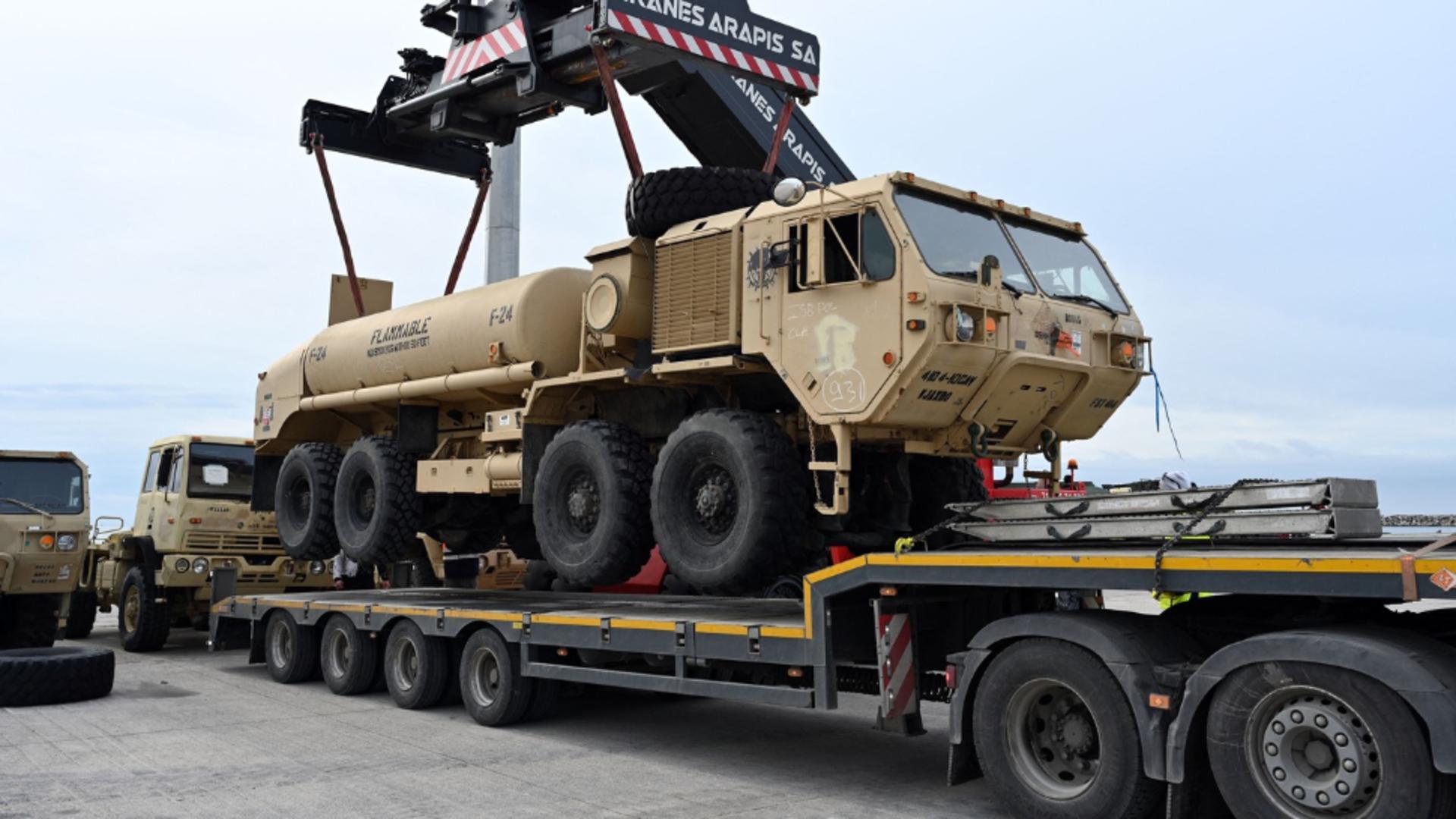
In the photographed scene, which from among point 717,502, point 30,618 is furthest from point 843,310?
point 30,618

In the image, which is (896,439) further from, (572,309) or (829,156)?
(829,156)

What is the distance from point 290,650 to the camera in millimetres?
11727

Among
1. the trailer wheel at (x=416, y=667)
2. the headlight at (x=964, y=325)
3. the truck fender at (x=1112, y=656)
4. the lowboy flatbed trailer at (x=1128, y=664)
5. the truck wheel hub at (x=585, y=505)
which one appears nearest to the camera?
the lowboy flatbed trailer at (x=1128, y=664)

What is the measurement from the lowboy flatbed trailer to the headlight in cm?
126

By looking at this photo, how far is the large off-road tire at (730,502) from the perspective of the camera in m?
7.65

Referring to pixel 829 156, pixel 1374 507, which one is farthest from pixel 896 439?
pixel 829 156

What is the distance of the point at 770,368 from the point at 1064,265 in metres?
2.10

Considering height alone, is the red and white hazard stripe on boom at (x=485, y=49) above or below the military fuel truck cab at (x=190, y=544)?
above

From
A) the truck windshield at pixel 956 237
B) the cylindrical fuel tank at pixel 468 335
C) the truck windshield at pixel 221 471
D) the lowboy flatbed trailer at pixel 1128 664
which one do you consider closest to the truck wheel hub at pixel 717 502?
the lowboy flatbed trailer at pixel 1128 664

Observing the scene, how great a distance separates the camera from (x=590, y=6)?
11.3 m

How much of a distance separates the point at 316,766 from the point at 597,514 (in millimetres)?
2615

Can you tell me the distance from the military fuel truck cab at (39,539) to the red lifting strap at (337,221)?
4092mm

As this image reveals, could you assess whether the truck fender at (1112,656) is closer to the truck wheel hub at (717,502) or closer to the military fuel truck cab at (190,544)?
the truck wheel hub at (717,502)

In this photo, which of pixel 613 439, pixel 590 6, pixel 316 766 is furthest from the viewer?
pixel 590 6
